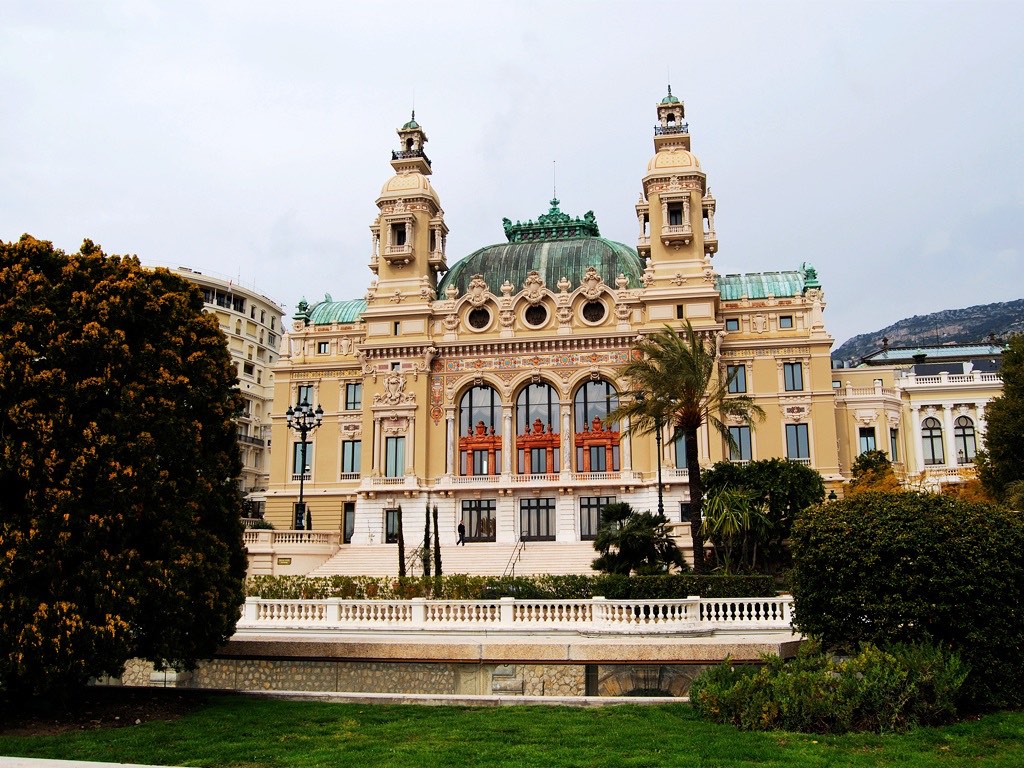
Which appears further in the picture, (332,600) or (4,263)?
(332,600)

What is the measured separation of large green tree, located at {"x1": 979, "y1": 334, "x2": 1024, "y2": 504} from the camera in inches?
1422

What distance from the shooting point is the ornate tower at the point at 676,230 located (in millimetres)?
56281

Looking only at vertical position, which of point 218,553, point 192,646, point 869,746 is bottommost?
point 869,746

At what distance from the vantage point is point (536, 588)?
29.8 meters

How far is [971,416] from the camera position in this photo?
191 ft

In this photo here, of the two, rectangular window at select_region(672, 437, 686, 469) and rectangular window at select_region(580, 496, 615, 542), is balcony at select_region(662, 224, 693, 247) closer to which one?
rectangular window at select_region(672, 437, 686, 469)

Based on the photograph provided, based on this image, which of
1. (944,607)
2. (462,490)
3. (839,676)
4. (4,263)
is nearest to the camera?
(839,676)

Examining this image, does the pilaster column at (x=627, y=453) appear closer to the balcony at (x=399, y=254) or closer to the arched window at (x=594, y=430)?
the arched window at (x=594, y=430)

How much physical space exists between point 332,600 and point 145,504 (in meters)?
9.07

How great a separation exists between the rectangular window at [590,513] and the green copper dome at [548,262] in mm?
13562

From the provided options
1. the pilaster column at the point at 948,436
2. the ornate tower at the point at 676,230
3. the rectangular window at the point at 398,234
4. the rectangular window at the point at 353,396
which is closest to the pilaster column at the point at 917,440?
the pilaster column at the point at 948,436

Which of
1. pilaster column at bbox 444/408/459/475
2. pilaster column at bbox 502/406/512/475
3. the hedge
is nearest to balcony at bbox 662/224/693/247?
pilaster column at bbox 502/406/512/475

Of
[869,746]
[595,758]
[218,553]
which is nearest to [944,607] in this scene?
[869,746]

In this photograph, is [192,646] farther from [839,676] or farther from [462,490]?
[462,490]
